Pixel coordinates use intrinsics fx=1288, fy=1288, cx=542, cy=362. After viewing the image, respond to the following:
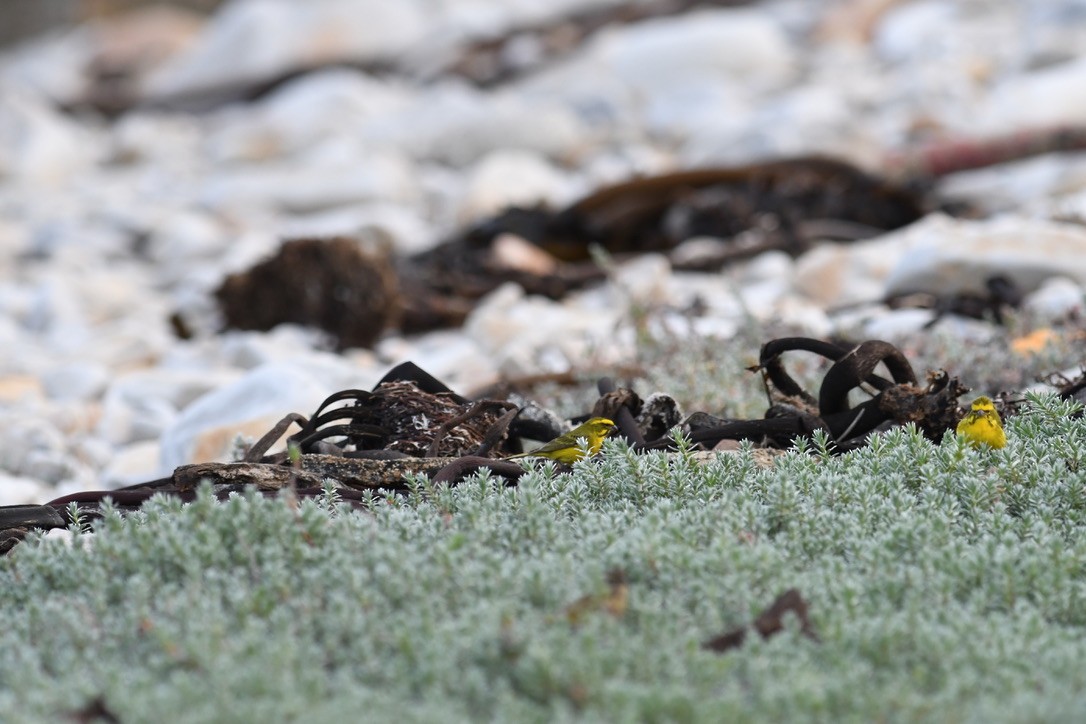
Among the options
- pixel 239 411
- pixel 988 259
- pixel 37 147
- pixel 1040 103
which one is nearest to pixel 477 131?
pixel 1040 103

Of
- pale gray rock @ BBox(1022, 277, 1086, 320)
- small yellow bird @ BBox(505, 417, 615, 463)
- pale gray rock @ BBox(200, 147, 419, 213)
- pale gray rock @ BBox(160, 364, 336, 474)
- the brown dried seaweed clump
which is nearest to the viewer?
small yellow bird @ BBox(505, 417, 615, 463)

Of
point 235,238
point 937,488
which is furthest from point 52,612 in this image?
point 235,238

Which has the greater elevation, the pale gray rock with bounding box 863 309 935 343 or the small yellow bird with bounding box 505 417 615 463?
the pale gray rock with bounding box 863 309 935 343

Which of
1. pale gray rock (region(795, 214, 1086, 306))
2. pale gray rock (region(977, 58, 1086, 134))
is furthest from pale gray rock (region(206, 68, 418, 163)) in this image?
pale gray rock (region(795, 214, 1086, 306))

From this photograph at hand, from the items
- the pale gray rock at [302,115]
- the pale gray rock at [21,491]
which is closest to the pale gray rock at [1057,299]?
the pale gray rock at [21,491]

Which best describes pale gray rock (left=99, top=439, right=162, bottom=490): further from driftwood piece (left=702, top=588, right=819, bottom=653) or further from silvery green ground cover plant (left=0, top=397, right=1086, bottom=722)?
driftwood piece (left=702, top=588, right=819, bottom=653)

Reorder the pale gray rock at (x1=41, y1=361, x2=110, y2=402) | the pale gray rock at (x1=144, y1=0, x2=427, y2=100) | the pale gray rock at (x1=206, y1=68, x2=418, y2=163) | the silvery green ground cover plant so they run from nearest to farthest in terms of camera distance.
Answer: the silvery green ground cover plant
the pale gray rock at (x1=41, y1=361, x2=110, y2=402)
the pale gray rock at (x1=206, y1=68, x2=418, y2=163)
the pale gray rock at (x1=144, y1=0, x2=427, y2=100)

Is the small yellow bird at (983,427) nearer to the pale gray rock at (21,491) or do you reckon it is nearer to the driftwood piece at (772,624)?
the driftwood piece at (772,624)

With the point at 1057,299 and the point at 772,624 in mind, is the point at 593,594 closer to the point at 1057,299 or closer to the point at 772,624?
the point at 772,624
